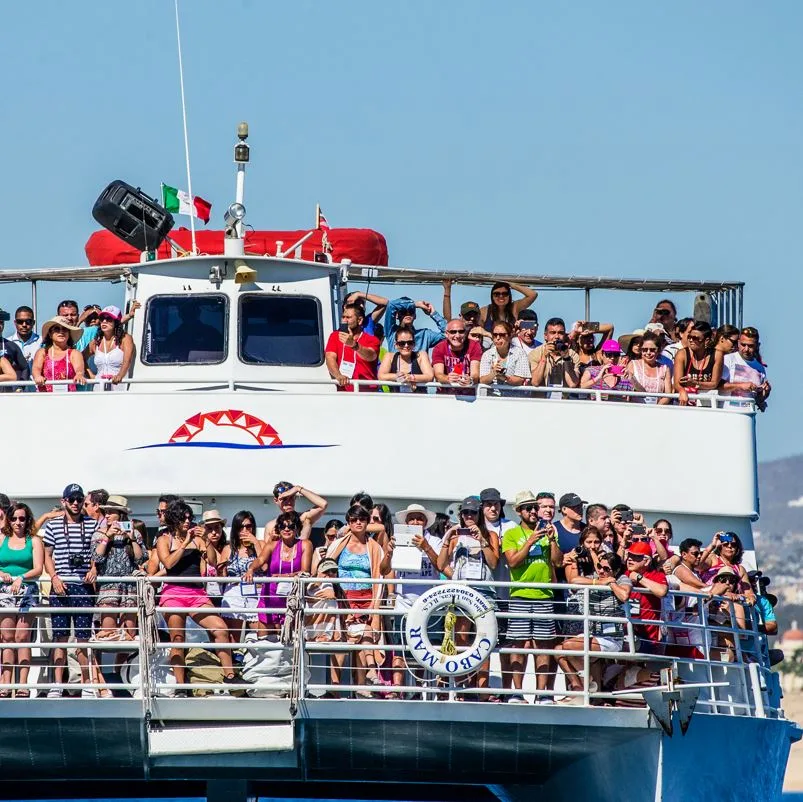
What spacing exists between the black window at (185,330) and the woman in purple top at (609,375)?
3.48 m

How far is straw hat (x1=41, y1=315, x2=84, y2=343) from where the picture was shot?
16984mm

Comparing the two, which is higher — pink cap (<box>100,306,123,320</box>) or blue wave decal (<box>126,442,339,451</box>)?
pink cap (<box>100,306,123,320</box>)

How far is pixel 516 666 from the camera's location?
570 inches

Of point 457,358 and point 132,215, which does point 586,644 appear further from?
point 132,215

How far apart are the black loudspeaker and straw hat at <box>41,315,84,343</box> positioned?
4.62 ft

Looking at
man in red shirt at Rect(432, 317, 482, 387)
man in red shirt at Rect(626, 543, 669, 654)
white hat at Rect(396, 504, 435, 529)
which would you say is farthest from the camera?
man in red shirt at Rect(432, 317, 482, 387)

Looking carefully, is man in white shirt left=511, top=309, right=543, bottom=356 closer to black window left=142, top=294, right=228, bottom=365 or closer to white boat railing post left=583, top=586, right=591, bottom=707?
black window left=142, top=294, right=228, bottom=365

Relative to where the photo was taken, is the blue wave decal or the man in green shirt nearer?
the man in green shirt

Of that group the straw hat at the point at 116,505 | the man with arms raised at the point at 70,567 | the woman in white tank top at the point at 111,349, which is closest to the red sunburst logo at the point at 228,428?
the straw hat at the point at 116,505

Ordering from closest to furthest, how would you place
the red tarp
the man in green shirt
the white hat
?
the man in green shirt → the white hat → the red tarp

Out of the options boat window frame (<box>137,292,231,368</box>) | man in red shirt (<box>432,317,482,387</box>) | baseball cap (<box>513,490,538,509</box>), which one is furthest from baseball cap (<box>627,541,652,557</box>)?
boat window frame (<box>137,292,231,368</box>)

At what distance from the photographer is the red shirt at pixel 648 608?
14664 millimetres

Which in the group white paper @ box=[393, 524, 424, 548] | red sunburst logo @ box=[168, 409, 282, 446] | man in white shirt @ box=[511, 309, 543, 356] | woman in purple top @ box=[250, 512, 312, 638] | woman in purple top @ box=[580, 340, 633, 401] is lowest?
woman in purple top @ box=[250, 512, 312, 638]

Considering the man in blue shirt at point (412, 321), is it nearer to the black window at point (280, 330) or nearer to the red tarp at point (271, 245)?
the black window at point (280, 330)
